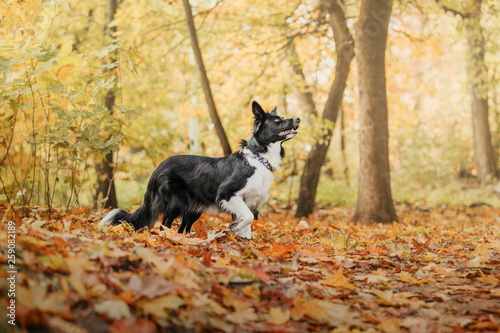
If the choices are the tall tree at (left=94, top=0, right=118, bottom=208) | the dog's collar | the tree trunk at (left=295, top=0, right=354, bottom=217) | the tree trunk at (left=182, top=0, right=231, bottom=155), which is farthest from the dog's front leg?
the tree trunk at (left=295, top=0, right=354, bottom=217)

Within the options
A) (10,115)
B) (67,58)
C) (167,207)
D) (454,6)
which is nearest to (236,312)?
(167,207)

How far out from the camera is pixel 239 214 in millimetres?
4430

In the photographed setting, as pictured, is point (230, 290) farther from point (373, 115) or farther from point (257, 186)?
point (373, 115)

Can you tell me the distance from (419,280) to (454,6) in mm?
8864

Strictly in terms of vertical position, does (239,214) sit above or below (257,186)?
below

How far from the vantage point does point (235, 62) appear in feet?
35.3

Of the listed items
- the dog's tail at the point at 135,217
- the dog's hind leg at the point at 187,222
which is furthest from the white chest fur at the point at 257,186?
the dog's tail at the point at 135,217

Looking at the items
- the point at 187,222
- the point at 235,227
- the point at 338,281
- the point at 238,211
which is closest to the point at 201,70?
the point at 187,222

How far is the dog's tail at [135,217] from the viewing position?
14.7 ft

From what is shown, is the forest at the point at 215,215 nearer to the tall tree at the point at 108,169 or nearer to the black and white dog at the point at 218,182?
the tall tree at the point at 108,169

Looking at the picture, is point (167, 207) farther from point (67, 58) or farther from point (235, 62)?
point (235, 62)

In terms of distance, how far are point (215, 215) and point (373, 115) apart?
426 centimetres

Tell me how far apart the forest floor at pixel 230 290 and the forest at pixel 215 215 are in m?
0.01

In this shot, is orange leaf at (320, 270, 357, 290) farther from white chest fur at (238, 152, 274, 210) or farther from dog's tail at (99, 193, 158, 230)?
dog's tail at (99, 193, 158, 230)
